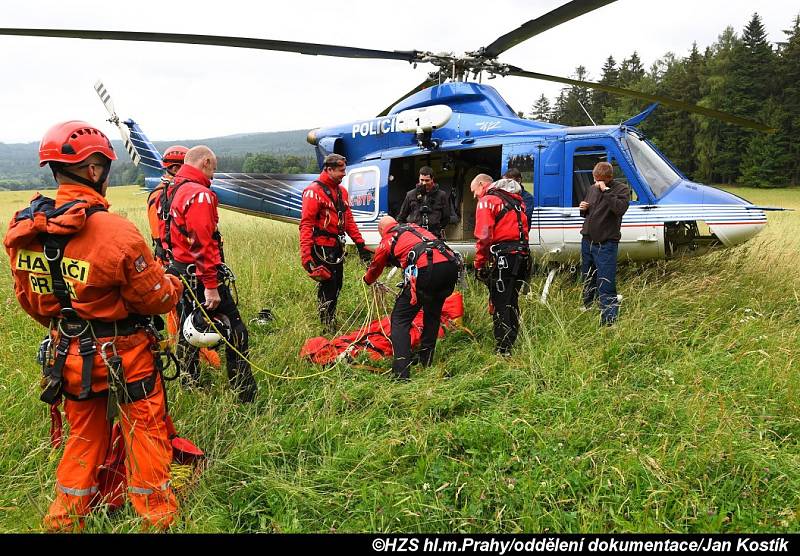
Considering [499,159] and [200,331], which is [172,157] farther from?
[499,159]

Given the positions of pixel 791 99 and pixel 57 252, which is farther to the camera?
pixel 791 99

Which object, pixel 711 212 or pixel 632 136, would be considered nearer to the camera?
pixel 711 212

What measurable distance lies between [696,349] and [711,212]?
179 centimetres

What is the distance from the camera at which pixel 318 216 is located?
5.00m

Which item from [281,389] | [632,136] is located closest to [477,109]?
[632,136]

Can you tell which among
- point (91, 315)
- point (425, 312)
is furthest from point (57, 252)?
point (425, 312)

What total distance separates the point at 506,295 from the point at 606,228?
128 cm

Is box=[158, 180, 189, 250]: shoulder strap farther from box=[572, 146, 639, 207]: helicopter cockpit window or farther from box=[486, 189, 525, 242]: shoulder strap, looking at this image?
box=[572, 146, 639, 207]: helicopter cockpit window

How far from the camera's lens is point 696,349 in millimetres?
4266

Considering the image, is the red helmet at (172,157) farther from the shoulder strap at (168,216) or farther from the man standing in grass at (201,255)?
the man standing in grass at (201,255)

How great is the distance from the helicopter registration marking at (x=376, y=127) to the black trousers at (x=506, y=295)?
349cm

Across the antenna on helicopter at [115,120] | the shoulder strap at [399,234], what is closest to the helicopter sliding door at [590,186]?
the shoulder strap at [399,234]

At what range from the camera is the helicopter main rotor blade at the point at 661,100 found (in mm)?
5573

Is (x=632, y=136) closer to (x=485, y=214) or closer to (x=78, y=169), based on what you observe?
(x=485, y=214)
